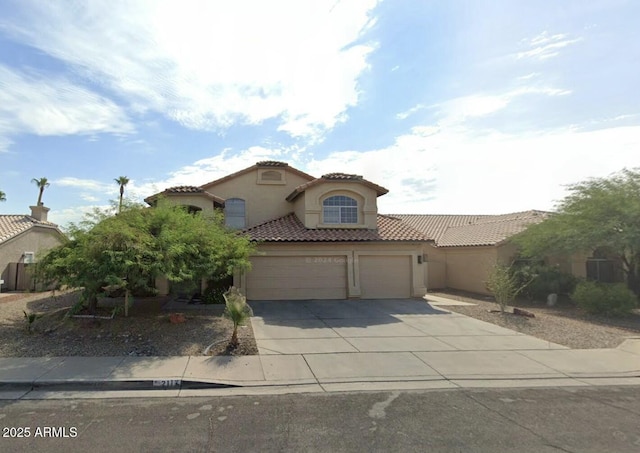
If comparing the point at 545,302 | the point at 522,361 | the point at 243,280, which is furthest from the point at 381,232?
the point at 522,361

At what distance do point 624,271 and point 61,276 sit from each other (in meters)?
23.0

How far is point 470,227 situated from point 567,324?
14.2m

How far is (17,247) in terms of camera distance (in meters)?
21.9

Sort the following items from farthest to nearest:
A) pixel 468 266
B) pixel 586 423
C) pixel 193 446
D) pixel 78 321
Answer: pixel 468 266, pixel 78 321, pixel 586 423, pixel 193 446

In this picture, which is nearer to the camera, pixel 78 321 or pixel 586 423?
pixel 586 423

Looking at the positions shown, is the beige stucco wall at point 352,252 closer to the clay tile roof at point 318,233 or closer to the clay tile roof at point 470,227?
the clay tile roof at point 318,233

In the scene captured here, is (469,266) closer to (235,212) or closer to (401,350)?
(235,212)

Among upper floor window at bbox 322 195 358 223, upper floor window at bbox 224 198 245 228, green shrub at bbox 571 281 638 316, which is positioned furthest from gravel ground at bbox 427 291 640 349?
upper floor window at bbox 224 198 245 228

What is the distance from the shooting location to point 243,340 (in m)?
9.40

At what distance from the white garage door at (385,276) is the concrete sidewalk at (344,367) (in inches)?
257

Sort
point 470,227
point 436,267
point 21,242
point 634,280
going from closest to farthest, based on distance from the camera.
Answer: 1. point 634,280
2. point 21,242
3. point 436,267
4. point 470,227

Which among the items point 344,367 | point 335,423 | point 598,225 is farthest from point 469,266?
point 335,423

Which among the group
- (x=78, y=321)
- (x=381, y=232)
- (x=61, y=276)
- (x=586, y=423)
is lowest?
(x=586, y=423)

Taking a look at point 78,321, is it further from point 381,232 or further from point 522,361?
point 381,232
